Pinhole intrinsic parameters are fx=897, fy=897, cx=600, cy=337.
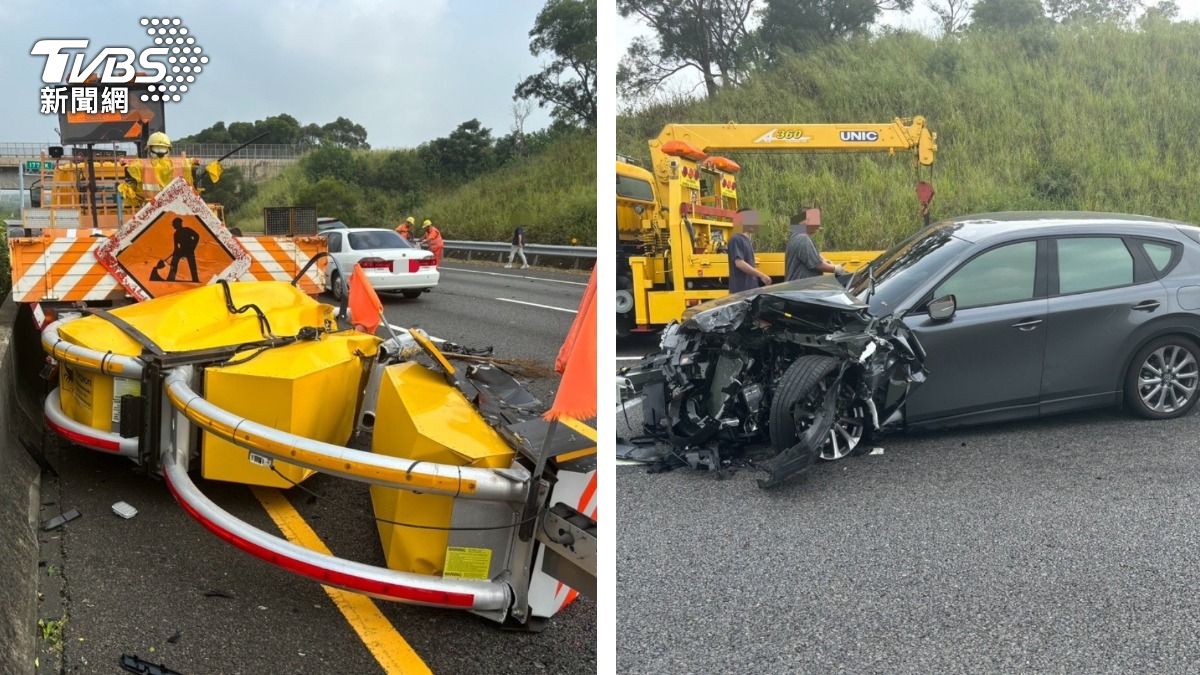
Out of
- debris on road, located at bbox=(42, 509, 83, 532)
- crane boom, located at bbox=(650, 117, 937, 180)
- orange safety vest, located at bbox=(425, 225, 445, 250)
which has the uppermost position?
crane boom, located at bbox=(650, 117, 937, 180)

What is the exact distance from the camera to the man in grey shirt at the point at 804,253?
12.7 feet

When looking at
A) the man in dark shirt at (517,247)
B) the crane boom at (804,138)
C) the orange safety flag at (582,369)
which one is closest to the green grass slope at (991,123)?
the crane boom at (804,138)

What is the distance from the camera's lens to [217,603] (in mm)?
2006

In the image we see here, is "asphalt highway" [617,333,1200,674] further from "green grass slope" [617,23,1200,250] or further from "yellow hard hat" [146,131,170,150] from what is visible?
"yellow hard hat" [146,131,170,150]

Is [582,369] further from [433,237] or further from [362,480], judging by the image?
[433,237]

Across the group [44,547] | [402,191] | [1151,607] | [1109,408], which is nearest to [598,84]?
[1151,607]

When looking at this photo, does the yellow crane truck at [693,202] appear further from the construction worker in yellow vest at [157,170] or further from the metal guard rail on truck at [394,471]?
the metal guard rail on truck at [394,471]

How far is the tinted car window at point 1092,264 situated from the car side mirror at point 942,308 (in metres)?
0.39

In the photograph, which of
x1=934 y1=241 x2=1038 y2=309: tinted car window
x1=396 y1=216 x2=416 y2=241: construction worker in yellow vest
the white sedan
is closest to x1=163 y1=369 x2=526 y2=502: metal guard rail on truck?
x1=934 y1=241 x2=1038 y2=309: tinted car window

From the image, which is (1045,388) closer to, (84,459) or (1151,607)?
(1151,607)

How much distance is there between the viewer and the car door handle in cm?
321

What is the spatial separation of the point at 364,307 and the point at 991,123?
10.8 ft

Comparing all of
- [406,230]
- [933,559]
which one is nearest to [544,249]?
[406,230]

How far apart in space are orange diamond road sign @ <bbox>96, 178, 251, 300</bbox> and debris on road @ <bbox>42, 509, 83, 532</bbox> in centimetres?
83
